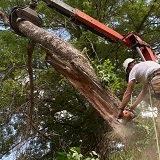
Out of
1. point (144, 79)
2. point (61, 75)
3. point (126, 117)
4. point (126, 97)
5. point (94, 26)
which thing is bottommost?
point (61, 75)

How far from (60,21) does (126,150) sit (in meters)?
6.06

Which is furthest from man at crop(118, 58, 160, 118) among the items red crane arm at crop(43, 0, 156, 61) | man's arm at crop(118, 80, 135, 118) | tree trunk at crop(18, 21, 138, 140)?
red crane arm at crop(43, 0, 156, 61)

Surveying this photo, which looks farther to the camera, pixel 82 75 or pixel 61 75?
pixel 61 75

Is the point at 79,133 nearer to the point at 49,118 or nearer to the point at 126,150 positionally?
the point at 49,118

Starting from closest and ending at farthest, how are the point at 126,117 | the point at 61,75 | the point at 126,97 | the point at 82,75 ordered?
the point at 126,97 < the point at 126,117 < the point at 82,75 < the point at 61,75

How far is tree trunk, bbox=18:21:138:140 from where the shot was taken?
190 inches

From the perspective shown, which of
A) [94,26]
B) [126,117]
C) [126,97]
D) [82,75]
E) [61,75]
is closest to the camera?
[126,97]

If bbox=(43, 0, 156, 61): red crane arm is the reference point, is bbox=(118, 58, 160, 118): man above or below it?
above

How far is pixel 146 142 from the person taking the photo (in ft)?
15.8

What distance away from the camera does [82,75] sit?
5.15 m

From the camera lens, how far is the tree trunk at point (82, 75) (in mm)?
4824

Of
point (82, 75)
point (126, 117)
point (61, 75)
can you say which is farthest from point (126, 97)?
point (61, 75)

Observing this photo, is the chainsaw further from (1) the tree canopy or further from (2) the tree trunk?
(1) the tree canopy

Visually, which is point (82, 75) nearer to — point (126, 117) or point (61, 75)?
point (126, 117)
